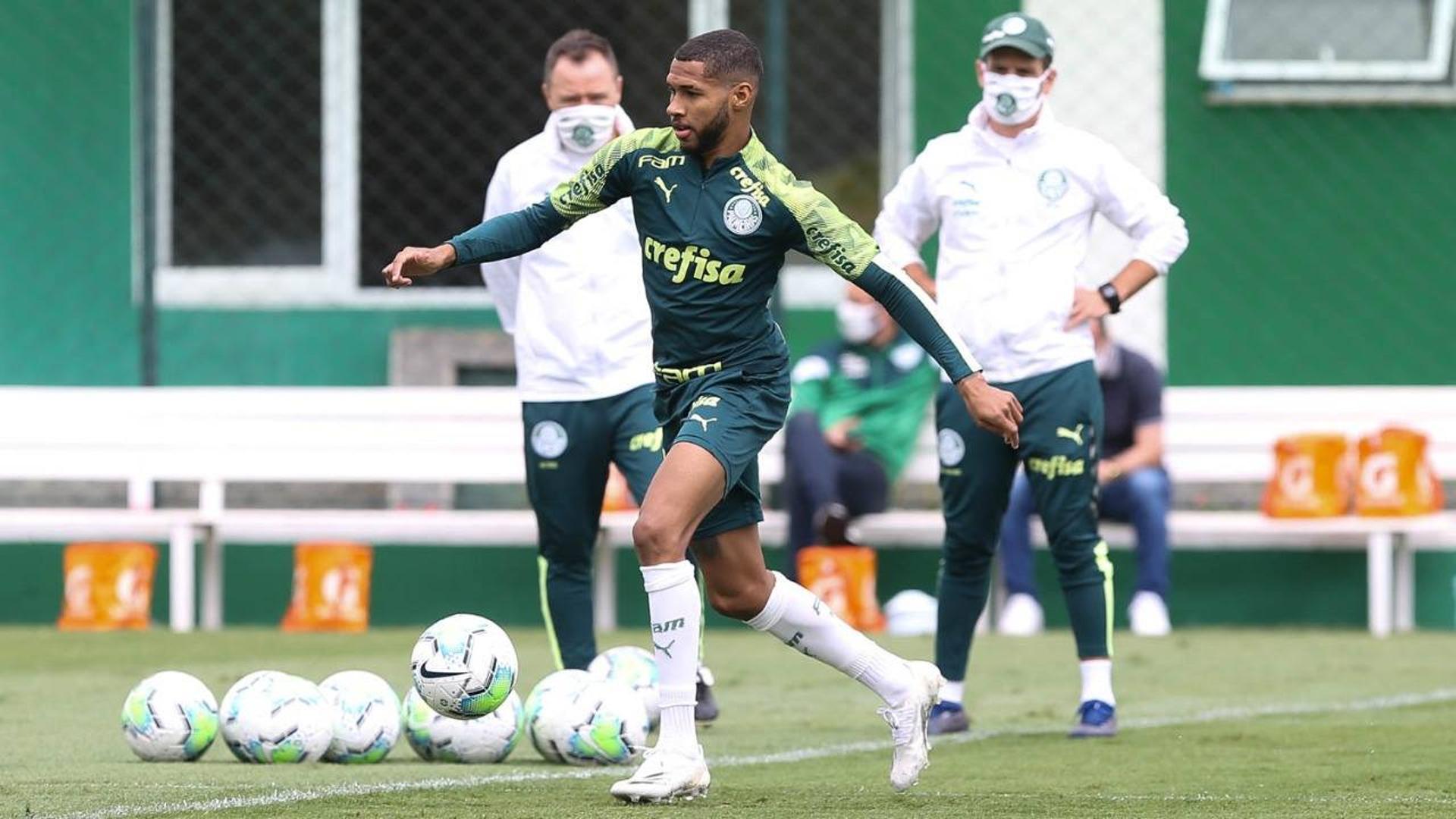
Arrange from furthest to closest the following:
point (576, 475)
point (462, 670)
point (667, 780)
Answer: point (576, 475) < point (462, 670) < point (667, 780)

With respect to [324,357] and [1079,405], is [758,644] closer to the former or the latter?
[324,357]

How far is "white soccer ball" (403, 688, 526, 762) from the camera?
23.3 ft

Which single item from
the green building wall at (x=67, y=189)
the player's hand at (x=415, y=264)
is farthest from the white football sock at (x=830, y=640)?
the green building wall at (x=67, y=189)

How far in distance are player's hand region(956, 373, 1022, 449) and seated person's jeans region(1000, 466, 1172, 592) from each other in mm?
5694

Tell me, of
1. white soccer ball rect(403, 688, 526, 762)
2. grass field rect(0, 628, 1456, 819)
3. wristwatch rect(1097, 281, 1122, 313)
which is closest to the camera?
grass field rect(0, 628, 1456, 819)

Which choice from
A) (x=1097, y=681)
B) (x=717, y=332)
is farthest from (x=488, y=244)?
(x=1097, y=681)

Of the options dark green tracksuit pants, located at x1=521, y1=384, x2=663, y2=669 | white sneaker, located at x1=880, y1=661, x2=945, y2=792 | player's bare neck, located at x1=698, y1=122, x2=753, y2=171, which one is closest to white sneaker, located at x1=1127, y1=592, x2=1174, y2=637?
dark green tracksuit pants, located at x1=521, y1=384, x2=663, y2=669

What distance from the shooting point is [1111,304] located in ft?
26.5

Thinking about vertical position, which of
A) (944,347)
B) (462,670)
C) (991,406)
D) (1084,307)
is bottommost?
(462,670)

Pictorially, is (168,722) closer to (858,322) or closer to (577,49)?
(577,49)

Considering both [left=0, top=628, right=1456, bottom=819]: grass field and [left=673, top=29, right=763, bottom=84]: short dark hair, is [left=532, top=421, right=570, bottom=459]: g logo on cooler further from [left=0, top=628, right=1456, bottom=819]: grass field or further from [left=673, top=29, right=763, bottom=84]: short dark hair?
[left=673, top=29, right=763, bottom=84]: short dark hair

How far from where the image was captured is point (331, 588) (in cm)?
1245

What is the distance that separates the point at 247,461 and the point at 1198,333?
194 inches

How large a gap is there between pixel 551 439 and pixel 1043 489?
1575 mm
